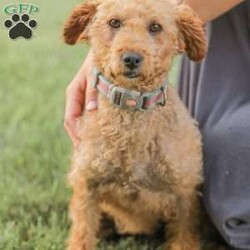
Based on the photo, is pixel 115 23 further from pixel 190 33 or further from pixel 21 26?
pixel 21 26

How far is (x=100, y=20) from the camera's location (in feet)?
6.51

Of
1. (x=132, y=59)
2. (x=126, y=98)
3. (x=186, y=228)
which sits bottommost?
(x=186, y=228)

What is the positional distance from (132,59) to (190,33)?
0.65 ft

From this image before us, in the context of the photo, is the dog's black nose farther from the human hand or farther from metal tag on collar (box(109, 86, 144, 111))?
the human hand

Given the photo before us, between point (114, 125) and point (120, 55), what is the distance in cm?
26

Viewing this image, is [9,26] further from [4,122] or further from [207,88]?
[4,122]

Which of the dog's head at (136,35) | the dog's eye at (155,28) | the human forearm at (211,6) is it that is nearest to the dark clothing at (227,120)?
the human forearm at (211,6)

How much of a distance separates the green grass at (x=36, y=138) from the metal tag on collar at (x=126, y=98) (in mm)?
353

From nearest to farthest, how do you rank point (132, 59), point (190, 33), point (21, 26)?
point (132, 59), point (190, 33), point (21, 26)

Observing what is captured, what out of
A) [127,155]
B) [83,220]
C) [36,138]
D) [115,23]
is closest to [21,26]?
[115,23]

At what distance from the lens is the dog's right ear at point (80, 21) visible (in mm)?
2025

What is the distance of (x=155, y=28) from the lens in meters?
1.95

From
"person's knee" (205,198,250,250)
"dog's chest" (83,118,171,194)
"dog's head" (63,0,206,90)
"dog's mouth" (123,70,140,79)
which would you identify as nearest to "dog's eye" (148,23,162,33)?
"dog's head" (63,0,206,90)

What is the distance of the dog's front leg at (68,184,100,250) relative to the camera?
221 cm
